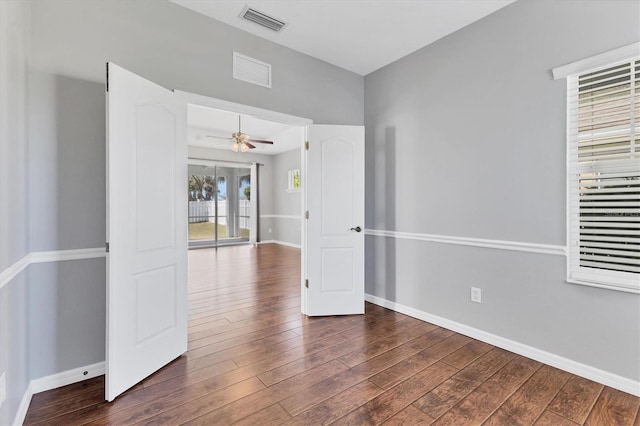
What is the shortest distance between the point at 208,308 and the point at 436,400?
262cm

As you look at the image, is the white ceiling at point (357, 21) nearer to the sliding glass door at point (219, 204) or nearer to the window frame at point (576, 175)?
the window frame at point (576, 175)

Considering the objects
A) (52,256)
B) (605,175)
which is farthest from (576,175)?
(52,256)

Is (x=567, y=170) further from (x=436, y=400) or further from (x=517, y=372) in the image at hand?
(x=436, y=400)

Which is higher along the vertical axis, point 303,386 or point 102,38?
point 102,38

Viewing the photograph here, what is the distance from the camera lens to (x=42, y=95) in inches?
76.3

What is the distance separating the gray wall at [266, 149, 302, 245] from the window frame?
6.78 metres

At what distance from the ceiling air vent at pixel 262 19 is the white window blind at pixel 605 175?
2434 millimetres

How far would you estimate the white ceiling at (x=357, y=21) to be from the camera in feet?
8.13

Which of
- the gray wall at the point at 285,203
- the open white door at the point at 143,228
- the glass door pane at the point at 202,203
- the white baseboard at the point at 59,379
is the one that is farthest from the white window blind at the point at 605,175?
the glass door pane at the point at 202,203

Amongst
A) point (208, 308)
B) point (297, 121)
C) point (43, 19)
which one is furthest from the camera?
point (208, 308)

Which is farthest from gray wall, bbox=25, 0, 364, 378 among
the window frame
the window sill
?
the window sill

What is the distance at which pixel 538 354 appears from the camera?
2.33 m

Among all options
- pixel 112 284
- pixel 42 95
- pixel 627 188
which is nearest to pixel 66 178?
pixel 42 95

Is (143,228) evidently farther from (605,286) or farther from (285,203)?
(285,203)
